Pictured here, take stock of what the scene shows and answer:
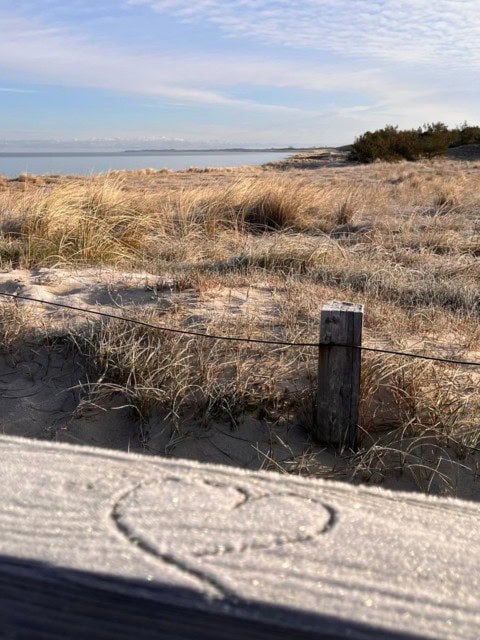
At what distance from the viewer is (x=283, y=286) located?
5352 mm

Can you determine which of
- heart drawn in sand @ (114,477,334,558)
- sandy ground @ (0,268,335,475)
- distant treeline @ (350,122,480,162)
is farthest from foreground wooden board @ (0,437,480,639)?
distant treeline @ (350,122,480,162)

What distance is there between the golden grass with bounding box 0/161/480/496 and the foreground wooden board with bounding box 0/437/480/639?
7.68ft

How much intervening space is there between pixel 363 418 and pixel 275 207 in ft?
19.9

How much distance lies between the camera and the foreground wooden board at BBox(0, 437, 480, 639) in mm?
563

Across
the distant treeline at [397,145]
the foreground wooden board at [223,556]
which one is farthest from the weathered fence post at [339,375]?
the distant treeline at [397,145]

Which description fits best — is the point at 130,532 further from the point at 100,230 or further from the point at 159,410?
the point at 100,230

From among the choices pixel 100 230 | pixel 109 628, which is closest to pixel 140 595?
pixel 109 628

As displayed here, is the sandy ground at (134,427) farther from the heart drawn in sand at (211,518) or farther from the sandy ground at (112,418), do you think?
the heart drawn in sand at (211,518)

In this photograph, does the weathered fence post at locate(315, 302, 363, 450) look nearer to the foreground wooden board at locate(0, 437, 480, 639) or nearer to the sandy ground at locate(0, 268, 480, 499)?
the sandy ground at locate(0, 268, 480, 499)

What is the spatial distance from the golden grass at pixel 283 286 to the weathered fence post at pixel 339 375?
6.0 inches

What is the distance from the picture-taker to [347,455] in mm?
3188

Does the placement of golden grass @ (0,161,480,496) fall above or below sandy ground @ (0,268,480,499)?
above

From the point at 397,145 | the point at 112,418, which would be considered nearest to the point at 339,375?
the point at 112,418

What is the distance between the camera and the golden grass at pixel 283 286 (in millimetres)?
3406
